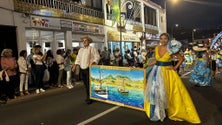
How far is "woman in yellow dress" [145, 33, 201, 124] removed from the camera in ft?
17.0

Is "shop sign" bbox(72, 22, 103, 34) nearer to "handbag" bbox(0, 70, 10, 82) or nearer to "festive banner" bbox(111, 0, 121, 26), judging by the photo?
"festive banner" bbox(111, 0, 121, 26)

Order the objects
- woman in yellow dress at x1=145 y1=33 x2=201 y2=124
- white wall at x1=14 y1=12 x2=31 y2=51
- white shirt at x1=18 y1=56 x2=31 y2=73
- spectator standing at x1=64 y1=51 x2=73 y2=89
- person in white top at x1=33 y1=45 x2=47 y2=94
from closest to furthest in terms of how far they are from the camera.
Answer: woman in yellow dress at x1=145 y1=33 x2=201 y2=124, white shirt at x1=18 y1=56 x2=31 y2=73, person in white top at x1=33 y1=45 x2=47 y2=94, spectator standing at x1=64 y1=51 x2=73 y2=89, white wall at x1=14 y1=12 x2=31 y2=51

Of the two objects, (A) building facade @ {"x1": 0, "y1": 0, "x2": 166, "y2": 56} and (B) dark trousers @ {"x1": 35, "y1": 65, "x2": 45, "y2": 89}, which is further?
(A) building facade @ {"x1": 0, "y1": 0, "x2": 166, "y2": 56}

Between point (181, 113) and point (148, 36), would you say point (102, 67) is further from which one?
point (148, 36)

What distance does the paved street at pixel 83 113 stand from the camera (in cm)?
552

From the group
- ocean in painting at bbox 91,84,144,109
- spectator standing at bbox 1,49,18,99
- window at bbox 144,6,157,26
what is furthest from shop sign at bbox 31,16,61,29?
window at bbox 144,6,157,26

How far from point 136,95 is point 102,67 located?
4.87 feet

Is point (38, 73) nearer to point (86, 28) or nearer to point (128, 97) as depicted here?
point (128, 97)

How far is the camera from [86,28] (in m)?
18.8

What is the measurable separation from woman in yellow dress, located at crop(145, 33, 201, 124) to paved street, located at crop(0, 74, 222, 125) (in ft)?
0.59

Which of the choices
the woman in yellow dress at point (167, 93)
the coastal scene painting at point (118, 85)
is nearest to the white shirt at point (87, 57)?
the coastal scene painting at point (118, 85)

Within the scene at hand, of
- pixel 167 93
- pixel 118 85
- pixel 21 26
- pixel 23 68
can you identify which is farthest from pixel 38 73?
pixel 167 93

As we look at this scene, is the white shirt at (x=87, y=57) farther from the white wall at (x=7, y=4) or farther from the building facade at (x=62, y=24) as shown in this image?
the white wall at (x=7, y=4)

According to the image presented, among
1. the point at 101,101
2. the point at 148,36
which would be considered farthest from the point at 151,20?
the point at 101,101
